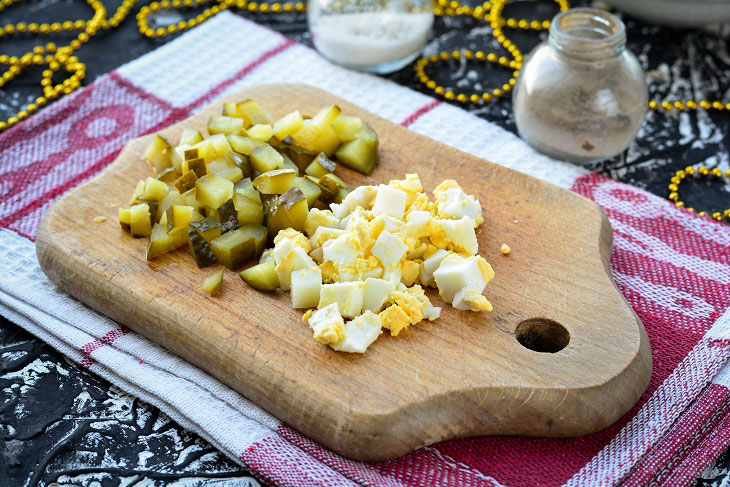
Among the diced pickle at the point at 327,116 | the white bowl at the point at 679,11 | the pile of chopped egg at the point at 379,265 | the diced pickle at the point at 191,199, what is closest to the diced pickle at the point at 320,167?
the diced pickle at the point at 327,116

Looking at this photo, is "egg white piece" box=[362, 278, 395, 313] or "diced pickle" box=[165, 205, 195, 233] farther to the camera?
"diced pickle" box=[165, 205, 195, 233]

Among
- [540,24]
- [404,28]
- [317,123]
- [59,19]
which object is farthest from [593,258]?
[59,19]

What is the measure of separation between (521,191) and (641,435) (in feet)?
2.50

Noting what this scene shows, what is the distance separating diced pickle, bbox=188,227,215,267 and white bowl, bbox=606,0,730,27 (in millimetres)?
1909

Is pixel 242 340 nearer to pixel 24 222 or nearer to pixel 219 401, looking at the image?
pixel 219 401

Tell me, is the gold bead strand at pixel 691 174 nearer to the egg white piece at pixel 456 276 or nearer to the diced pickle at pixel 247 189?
the egg white piece at pixel 456 276

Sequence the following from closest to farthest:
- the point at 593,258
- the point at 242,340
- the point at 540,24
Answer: the point at 242,340
the point at 593,258
the point at 540,24

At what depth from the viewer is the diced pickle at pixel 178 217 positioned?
2.01 meters

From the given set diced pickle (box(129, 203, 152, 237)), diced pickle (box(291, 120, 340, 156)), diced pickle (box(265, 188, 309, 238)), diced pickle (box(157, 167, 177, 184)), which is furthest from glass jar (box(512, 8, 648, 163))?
diced pickle (box(129, 203, 152, 237))

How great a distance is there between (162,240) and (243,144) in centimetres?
38

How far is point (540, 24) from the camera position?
317 cm

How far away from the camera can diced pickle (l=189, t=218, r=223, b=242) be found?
1983 millimetres

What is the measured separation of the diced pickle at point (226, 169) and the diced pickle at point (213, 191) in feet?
0.24

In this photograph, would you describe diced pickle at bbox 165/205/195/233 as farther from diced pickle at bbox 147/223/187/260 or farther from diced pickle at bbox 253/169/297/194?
diced pickle at bbox 253/169/297/194
